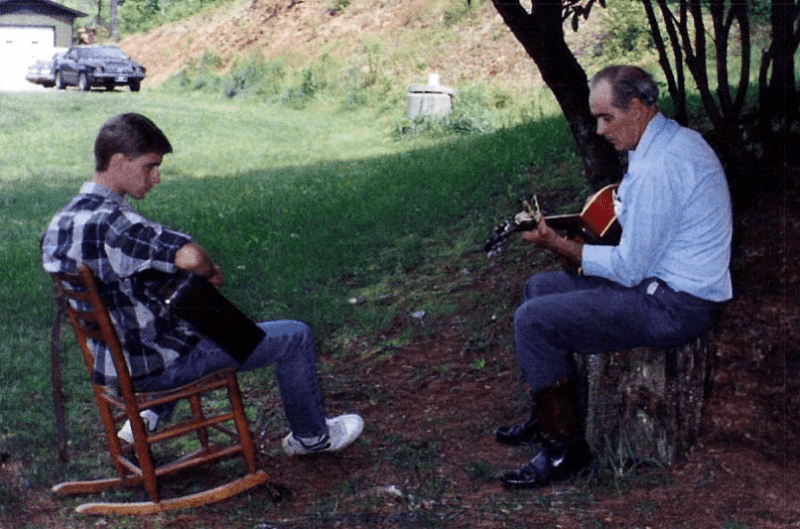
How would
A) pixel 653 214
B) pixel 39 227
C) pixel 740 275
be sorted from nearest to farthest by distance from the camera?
1. pixel 653 214
2. pixel 740 275
3. pixel 39 227

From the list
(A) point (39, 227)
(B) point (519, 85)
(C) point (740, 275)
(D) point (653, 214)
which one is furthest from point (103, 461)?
(B) point (519, 85)

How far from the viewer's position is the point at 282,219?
11.7 meters

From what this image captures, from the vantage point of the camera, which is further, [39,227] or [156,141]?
[39,227]

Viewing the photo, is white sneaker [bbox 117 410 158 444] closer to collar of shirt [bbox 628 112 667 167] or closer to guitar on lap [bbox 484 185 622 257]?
guitar on lap [bbox 484 185 622 257]

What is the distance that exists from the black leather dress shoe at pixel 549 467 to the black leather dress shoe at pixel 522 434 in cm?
52

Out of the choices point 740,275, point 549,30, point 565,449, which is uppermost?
point 549,30

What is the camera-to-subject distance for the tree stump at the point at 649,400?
16.2ft

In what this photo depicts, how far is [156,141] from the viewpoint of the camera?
15.3 feet

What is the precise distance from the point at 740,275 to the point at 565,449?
178 centimetres

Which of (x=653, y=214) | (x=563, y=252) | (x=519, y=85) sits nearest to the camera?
(x=653, y=214)

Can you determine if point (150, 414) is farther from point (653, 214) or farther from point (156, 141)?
point (653, 214)

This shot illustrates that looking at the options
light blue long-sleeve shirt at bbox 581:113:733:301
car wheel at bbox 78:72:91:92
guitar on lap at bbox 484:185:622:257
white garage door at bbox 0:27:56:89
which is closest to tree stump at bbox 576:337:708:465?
light blue long-sleeve shirt at bbox 581:113:733:301

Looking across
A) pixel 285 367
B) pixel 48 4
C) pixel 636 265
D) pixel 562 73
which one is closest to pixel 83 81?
pixel 48 4

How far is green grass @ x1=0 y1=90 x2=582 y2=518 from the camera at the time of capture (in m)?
7.05
